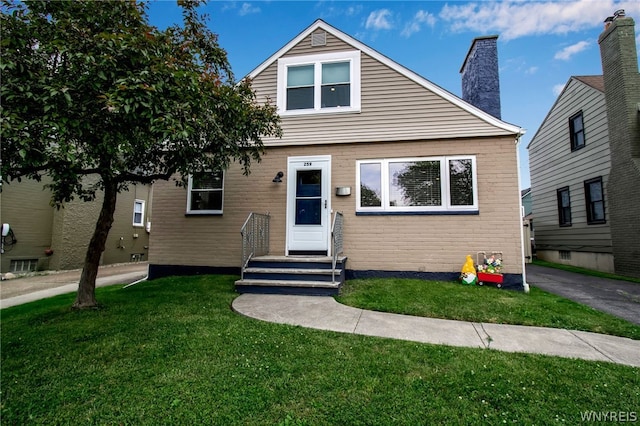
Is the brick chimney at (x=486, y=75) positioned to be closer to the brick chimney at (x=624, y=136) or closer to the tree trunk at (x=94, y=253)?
the brick chimney at (x=624, y=136)

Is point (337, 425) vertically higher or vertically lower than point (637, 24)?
lower

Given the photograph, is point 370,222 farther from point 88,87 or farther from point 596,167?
point 596,167

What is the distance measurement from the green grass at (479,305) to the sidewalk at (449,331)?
0.78 ft

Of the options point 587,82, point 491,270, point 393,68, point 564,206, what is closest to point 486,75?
point 393,68

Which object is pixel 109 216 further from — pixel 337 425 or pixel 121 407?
pixel 337 425

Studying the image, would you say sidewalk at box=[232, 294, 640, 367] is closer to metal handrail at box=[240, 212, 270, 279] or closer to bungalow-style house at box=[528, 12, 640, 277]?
metal handrail at box=[240, 212, 270, 279]

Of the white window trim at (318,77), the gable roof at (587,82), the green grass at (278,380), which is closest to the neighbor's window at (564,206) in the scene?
the gable roof at (587,82)

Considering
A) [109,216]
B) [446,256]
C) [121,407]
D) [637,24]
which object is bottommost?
[121,407]

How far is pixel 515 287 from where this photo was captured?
6.27m

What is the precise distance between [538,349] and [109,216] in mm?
6313

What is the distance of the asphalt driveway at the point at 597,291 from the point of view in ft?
16.4

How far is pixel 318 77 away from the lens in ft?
24.8

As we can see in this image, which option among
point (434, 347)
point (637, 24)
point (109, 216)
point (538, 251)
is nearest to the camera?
point (434, 347)

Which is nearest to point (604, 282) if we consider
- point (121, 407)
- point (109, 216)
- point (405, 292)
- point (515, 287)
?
point (515, 287)
